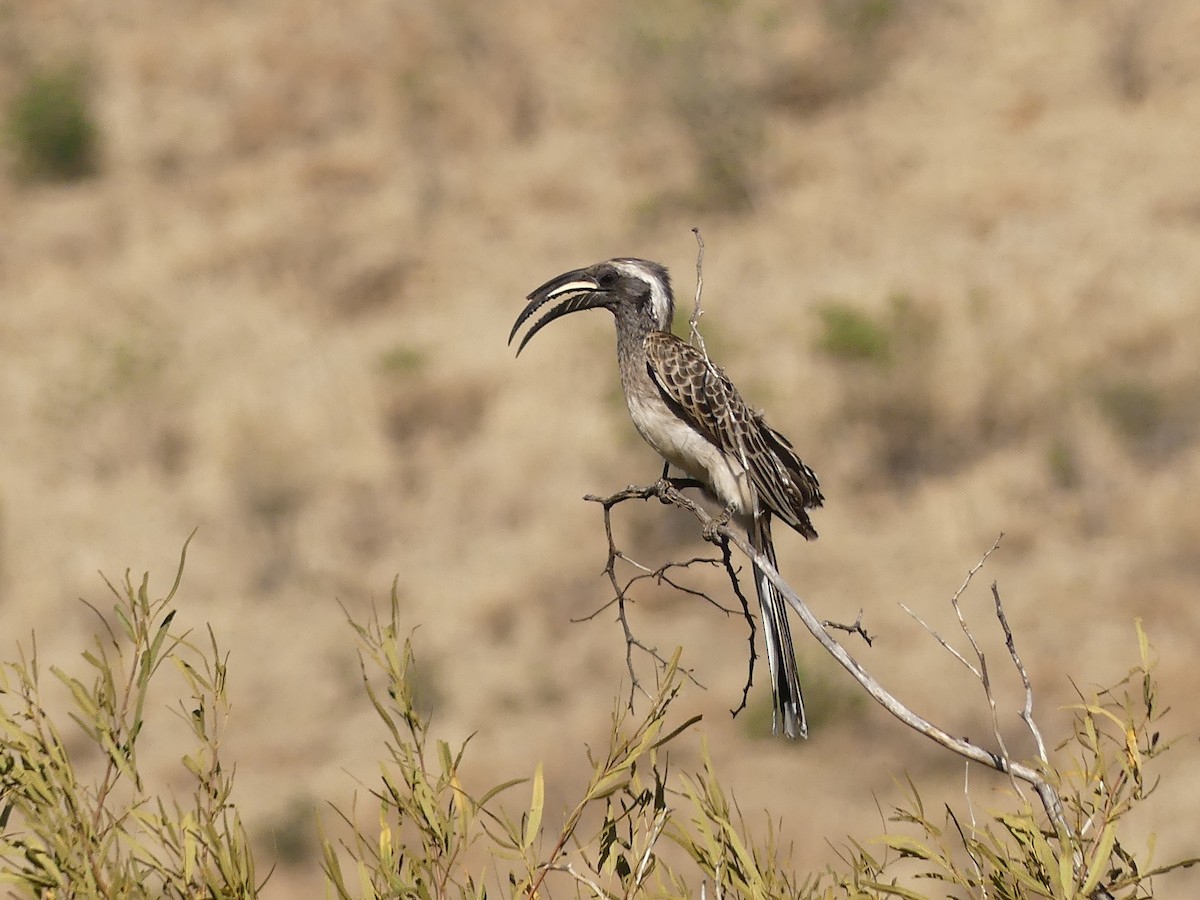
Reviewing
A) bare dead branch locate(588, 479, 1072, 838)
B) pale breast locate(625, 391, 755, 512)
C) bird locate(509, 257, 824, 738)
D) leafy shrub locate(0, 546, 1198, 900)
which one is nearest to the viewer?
bare dead branch locate(588, 479, 1072, 838)

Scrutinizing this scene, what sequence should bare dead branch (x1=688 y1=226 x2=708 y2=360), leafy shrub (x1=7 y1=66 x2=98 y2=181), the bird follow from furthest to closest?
leafy shrub (x1=7 y1=66 x2=98 y2=181) → the bird → bare dead branch (x1=688 y1=226 x2=708 y2=360)

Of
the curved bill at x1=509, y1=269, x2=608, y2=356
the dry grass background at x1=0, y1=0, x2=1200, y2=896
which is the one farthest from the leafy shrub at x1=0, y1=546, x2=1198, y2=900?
the dry grass background at x1=0, y1=0, x2=1200, y2=896

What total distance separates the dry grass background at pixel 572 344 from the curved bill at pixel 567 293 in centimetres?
731

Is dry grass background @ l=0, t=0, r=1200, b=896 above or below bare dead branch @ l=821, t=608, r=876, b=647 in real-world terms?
above

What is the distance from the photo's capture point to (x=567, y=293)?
15.4ft

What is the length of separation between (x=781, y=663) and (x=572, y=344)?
15.6 meters

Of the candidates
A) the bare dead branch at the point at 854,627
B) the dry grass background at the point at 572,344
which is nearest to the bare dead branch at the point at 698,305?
the bare dead branch at the point at 854,627

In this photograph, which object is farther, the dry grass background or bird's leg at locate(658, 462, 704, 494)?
the dry grass background

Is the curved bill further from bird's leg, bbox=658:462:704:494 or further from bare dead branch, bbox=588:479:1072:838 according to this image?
bare dead branch, bbox=588:479:1072:838

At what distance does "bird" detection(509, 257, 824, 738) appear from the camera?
434 centimetres

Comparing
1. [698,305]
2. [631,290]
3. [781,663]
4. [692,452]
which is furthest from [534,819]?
[631,290]

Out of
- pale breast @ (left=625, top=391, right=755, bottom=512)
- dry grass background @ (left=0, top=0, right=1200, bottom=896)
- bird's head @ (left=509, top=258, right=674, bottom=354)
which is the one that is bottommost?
pale breast @ (left=625, top=391, right=755, bottom=512)

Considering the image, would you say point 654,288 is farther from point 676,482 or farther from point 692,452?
point 676,482

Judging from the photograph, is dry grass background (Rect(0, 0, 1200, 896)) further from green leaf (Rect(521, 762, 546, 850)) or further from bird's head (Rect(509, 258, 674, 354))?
green leaf (Rect(521, 762, 546, 850))
